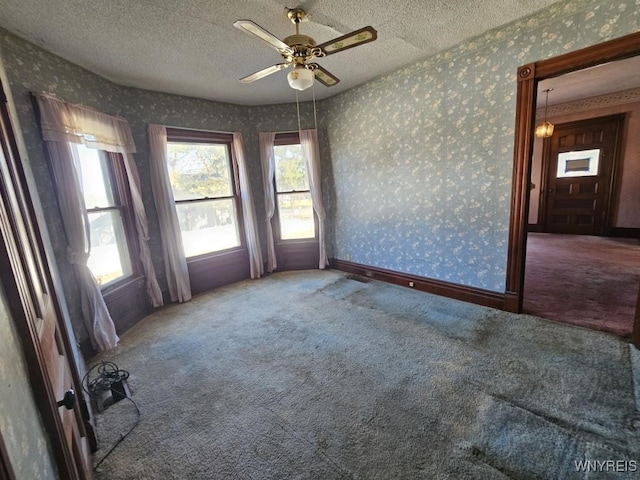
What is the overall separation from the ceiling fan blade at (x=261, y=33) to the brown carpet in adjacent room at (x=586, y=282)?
126 inches

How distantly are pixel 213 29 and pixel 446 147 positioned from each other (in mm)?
2453

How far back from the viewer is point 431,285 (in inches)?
137

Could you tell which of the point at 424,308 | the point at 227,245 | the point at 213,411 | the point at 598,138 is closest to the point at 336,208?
the point at 227,245

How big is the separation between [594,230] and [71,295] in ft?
28.7

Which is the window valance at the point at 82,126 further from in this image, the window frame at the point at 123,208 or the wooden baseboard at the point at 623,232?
the wooden baseboard at the point at 623,232

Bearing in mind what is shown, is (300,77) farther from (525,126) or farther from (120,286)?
(120,286)

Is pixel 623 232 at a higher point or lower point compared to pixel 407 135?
lower

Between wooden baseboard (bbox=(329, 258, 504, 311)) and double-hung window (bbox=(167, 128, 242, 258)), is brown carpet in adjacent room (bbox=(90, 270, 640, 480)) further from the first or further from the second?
double-hung window (bbox=(167, 128, 242, 258))

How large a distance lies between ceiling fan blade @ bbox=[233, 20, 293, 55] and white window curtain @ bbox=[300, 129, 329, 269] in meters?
2.29

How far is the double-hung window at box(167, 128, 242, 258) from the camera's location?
3723 mm

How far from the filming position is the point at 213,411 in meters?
1.84

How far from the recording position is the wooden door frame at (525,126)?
2119 mm

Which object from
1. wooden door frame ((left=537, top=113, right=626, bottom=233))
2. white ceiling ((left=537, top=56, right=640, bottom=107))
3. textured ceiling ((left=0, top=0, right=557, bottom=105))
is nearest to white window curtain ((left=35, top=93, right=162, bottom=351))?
textured ceiling ((left=0, top=0, right=557, bottom=105))

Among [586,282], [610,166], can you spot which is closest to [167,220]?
[586,282]
